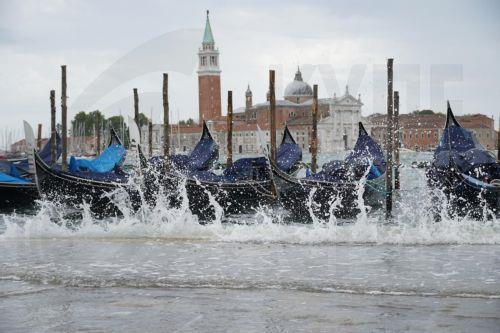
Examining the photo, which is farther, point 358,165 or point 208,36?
point 208,36

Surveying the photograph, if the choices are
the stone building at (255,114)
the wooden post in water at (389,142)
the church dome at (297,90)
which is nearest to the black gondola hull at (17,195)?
the wooden post in water at (389,142)

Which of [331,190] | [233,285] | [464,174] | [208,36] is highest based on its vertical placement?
[208,36]

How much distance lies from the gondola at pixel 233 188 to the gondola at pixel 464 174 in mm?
3301

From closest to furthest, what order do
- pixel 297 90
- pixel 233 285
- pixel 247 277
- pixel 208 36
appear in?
pixel 233 285 → pixel 247 277 → pixel 208 36 → pixel 297 90

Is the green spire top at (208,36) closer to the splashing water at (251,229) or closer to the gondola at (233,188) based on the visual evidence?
the gondola at (233,188)

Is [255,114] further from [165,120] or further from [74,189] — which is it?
[74,189]

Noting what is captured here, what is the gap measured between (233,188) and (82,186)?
118 inches

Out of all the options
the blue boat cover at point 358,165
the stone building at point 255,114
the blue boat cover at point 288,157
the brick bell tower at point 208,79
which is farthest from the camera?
the brick bell tower at point 208,79

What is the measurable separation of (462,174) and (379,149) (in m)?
4.68

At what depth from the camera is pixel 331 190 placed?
1645cm

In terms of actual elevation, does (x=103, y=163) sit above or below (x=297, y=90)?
below

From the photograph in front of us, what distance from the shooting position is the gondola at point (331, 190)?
1587cm

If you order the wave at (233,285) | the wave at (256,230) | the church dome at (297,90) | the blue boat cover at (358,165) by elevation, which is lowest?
the wave at (233,285)

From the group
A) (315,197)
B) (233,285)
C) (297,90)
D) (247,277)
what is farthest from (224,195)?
(297,90)
